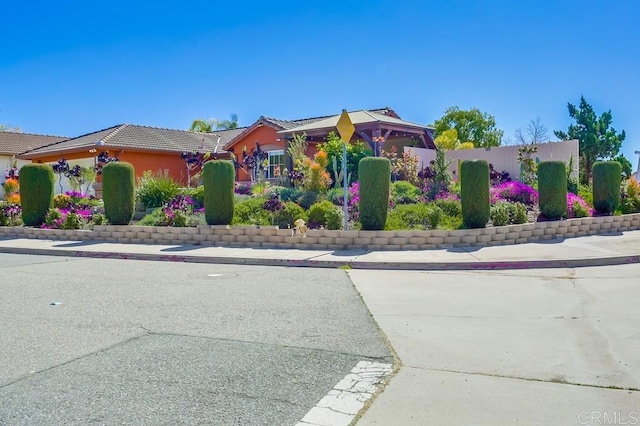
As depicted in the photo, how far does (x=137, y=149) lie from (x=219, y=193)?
14.2 meters

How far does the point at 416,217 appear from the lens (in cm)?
1337

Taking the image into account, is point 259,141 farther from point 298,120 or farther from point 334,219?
point 334,219

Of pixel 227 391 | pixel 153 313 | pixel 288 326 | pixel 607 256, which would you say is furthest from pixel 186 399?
pixel 607 256

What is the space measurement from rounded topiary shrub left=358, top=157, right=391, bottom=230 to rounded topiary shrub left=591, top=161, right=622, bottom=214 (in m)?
6.76

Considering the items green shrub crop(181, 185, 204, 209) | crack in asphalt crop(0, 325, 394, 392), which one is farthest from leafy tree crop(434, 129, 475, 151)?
crack in asphalt crop(0, 325, 394, 392)

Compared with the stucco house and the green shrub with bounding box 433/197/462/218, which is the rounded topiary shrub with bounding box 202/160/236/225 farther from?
the stucco house

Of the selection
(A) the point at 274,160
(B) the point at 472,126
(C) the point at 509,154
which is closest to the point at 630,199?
(C) the point at 509,154

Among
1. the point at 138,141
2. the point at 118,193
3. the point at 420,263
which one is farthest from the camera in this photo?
the point at 138,141

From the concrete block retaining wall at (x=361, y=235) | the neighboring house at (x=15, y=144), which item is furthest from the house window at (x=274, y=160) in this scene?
the neighboring house at (x=15, y=144)

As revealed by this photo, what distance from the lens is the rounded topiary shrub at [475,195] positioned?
12484 mm

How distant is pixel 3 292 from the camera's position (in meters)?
7.75

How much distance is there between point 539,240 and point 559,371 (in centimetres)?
939

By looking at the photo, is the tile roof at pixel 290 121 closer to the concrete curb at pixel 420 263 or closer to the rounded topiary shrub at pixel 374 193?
the rounded topiary shrub at pixel 374 193

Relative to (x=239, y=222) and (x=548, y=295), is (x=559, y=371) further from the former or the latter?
(x=239, y=222)
